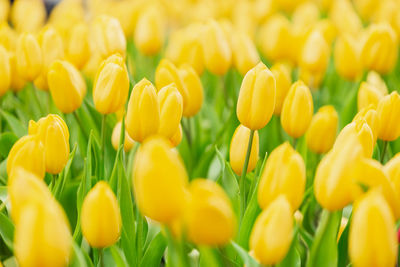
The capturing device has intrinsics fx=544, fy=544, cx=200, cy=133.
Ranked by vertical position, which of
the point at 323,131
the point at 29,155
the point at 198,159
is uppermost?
the point at 29,155

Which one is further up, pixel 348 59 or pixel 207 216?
pixel 207 216

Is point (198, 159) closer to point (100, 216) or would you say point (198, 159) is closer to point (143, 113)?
point (143, 113)

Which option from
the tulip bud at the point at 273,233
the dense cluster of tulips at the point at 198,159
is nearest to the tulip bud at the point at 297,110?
the dense cluster of tulips at the point at 198,159

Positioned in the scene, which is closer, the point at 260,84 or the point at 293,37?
the point at 260,84

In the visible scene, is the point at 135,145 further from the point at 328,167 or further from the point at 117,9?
the point at 117,9

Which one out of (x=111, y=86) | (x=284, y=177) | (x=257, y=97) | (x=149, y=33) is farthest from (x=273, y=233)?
(x=149, y=33)

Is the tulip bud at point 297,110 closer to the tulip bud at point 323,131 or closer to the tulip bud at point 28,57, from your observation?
the tulip bud at point 323,131

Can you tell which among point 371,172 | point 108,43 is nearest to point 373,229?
point 371,172
